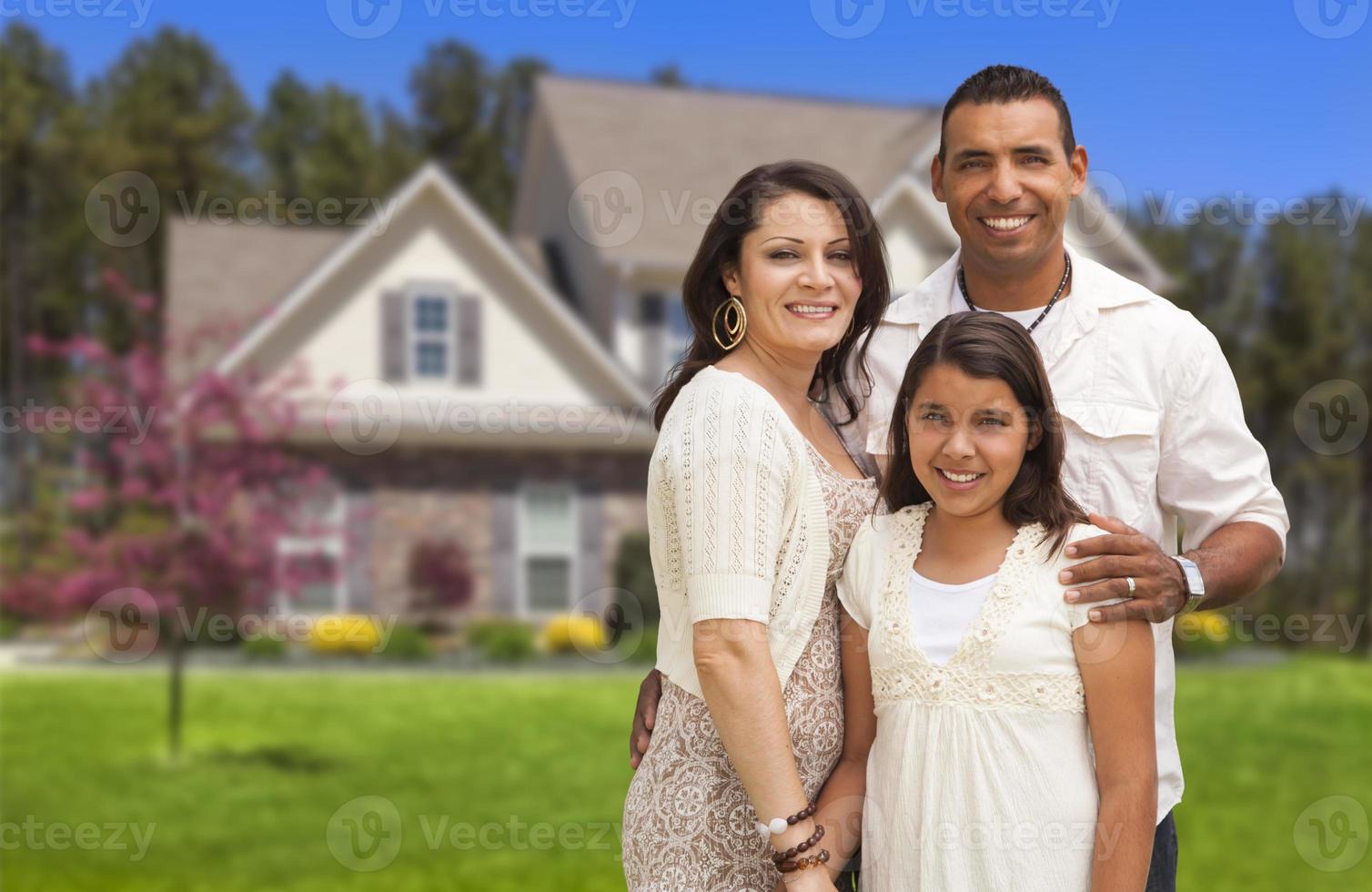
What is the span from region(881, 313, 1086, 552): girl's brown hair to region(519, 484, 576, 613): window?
17.4 m

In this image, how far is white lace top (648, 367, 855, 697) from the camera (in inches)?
102

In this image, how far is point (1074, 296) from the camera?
10.5ft

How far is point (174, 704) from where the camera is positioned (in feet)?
43.7

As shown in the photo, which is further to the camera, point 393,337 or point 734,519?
point 393,337

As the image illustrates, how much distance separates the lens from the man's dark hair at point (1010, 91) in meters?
3.16

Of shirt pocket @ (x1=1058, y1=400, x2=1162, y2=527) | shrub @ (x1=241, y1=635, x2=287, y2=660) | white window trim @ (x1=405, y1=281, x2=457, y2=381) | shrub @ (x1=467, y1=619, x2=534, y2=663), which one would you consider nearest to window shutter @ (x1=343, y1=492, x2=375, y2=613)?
shrub @ (x1=241, y1=635, x2=287, y2=660)

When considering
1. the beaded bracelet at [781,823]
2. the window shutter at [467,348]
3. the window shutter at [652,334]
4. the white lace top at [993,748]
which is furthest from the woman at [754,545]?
the window shutter at [652,334]

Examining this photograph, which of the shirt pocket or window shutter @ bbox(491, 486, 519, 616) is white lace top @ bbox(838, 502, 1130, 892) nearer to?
the shirt pocket

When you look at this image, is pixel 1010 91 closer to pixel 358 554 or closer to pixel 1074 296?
pixel 1074 296

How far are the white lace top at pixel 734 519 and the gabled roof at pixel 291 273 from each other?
15477mm

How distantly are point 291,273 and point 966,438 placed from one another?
2061 cm

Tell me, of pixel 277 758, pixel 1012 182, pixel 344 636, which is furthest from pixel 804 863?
pixel 344 636

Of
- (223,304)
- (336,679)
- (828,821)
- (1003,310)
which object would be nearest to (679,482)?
(828,821)

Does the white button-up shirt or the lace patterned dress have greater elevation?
the white button-up shirt
